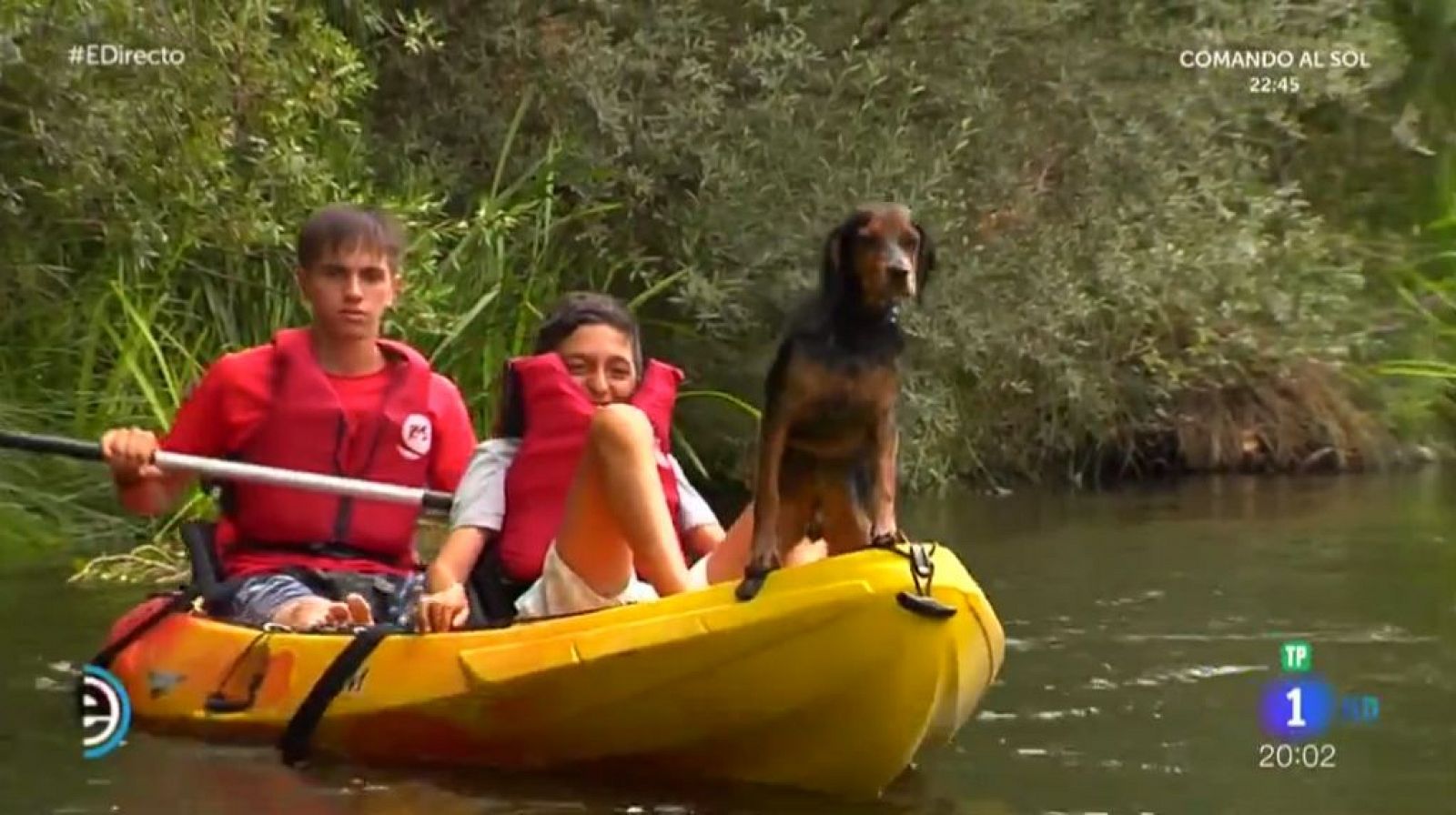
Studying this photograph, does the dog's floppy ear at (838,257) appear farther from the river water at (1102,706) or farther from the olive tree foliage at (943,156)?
the olive tree foliage at (943,156)

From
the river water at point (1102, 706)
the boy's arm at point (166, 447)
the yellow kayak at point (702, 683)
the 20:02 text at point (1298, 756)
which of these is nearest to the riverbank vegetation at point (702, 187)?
the river water at point (1102, 706)

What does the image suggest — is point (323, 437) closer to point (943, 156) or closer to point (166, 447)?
point (166, 447)

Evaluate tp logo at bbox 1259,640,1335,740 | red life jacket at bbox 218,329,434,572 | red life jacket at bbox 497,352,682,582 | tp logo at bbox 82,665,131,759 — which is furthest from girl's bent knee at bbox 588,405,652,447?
tp logo at bbox 1259,640,1335,740

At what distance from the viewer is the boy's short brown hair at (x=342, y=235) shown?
5.31m

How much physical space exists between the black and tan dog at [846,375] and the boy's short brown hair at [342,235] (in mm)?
1358

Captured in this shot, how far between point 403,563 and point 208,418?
0.49 m

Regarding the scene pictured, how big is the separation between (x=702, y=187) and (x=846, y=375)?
5.31 m

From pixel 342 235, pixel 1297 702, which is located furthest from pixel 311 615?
pixel 1297 702

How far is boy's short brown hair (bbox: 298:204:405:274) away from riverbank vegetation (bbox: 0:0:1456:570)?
2.66 meters

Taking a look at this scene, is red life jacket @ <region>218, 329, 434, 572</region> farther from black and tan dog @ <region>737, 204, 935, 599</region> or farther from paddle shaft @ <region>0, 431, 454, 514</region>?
black and tan dog @ <region>737, 204, 935, 599</region>

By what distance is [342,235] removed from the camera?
17.4ft

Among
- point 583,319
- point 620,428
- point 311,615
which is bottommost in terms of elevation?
point 311,615

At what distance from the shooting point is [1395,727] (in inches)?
203

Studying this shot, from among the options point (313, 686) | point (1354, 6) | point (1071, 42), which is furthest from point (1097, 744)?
point (1354, 6)
